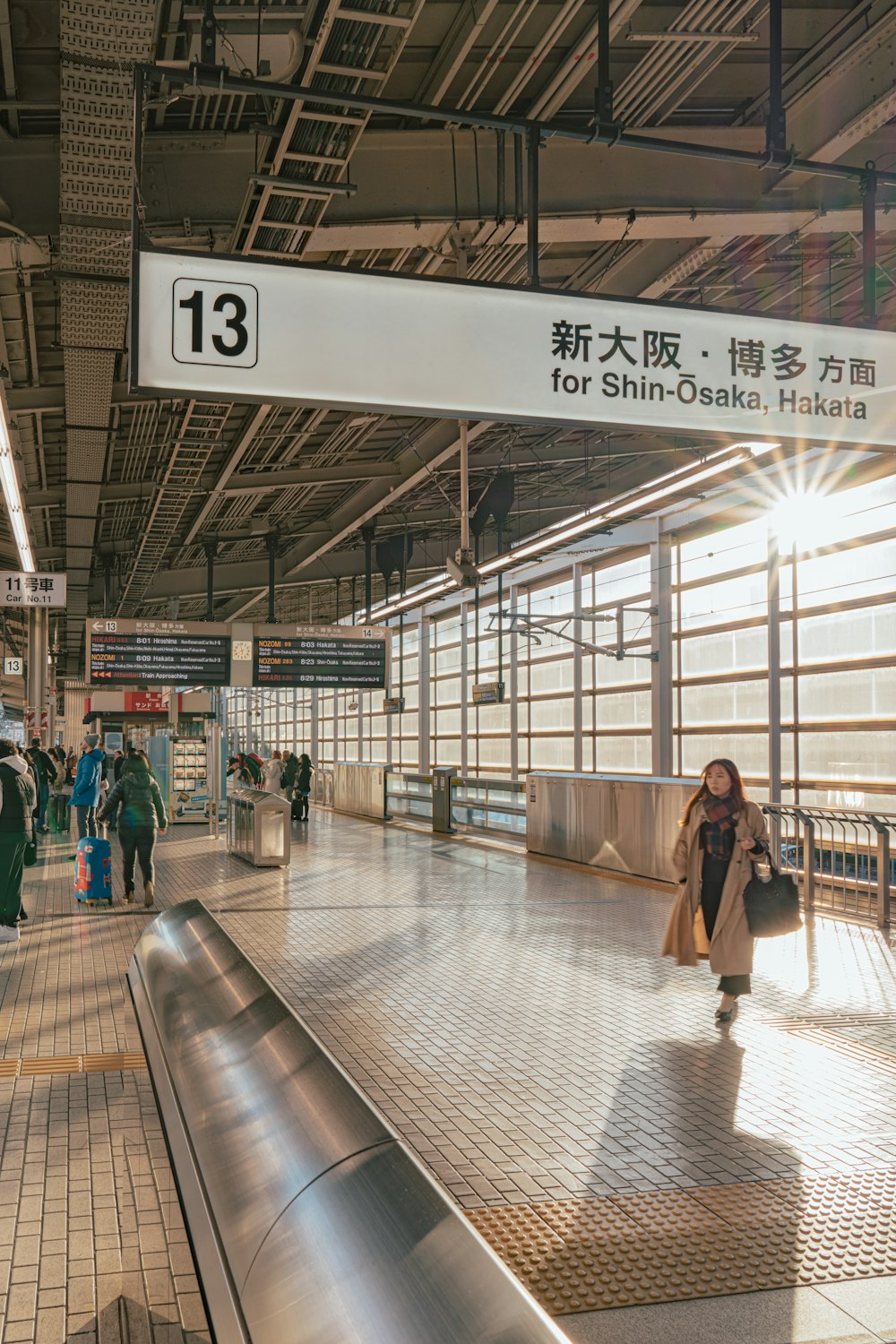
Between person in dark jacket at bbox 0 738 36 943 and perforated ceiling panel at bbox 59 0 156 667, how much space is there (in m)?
2.99

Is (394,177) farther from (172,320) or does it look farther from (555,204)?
→ (172,320)

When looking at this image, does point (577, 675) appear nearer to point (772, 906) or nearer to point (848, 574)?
point (848, 574)

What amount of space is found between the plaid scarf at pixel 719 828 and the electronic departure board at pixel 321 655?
1282 centimetres

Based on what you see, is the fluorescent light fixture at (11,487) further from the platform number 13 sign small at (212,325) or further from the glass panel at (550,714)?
the glass panel at (550,714)

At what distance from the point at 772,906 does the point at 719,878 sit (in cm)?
33

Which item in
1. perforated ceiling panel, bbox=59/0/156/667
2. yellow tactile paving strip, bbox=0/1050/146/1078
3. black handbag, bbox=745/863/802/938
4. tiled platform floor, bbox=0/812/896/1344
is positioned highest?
perforated ceiling panel, bbox=59/0/156/667

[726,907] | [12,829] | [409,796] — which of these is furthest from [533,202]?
[409,796]

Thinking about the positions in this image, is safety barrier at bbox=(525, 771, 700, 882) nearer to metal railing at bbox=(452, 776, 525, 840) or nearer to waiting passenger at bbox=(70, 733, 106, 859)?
metal railing at bbox=(452, 776, 525, 840)

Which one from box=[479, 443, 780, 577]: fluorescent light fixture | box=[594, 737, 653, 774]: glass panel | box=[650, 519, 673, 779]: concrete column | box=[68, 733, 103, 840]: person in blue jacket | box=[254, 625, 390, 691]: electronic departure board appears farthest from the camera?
box=[594, 737, 653, 774]: glass panel

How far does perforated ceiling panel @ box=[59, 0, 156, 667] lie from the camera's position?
15.1 feet

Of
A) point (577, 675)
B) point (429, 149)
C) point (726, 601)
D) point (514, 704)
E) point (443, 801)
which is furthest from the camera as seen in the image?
point (514, 704)

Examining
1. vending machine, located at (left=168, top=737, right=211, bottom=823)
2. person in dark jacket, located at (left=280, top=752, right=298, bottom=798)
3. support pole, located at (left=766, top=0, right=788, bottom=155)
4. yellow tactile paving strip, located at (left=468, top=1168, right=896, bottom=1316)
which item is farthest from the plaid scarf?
person in dark jacket, located at (left=280, top=752, right=298, bottom=798)

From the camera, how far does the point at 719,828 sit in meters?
6.25

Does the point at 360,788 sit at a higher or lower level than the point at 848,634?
lower
